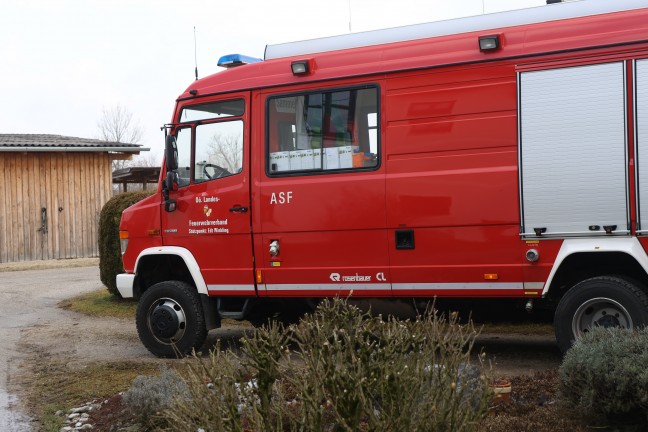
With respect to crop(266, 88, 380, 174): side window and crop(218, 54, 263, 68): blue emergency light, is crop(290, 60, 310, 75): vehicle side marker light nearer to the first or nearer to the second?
crop(266, 88, 380, 174): side window

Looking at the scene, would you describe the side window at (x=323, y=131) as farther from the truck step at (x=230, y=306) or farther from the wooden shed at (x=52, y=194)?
the wooden shed at (x=52, y=194)

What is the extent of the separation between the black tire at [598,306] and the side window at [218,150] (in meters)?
3.71

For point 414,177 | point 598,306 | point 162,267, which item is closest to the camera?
point 598,306

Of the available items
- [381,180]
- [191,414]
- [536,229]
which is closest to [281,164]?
[381,180]

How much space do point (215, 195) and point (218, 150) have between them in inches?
20.5

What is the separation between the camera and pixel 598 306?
768 cm

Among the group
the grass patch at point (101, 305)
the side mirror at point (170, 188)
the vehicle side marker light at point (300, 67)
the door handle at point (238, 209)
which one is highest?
the vehicle side marker light at point (300, 67)

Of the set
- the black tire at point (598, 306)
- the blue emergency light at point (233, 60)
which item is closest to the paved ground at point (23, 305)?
the blue emergency light at point (233, 60)

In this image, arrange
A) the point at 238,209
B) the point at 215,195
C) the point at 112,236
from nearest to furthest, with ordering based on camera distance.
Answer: the point at 238,209
the point at 215,195
the point at 112,236

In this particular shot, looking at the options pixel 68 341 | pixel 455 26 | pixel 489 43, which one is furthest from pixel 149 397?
pixel 68 341

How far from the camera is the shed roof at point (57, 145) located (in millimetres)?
23656

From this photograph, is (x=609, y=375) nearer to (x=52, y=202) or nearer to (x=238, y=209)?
(x=238, y=209)

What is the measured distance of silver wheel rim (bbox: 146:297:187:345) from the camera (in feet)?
32.5

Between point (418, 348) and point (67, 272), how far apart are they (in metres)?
18.3
